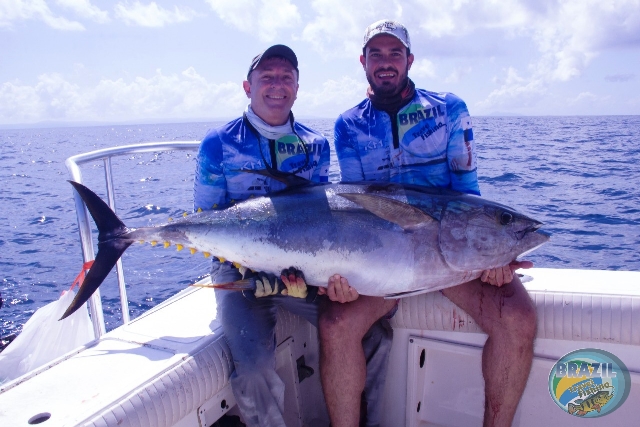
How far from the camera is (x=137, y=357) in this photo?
82.7 inches

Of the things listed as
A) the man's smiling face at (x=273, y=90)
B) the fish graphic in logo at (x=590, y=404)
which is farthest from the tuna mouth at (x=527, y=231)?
the man's smiling face at (x=273, y=90)

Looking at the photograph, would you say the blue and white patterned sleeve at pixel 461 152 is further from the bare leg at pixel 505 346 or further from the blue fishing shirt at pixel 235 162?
the blue fishing shirt at pixel 235 162

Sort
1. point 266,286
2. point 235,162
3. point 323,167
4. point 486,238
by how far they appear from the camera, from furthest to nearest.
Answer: point 323,167 < point 235,162 < point 266,286 < point 486,238

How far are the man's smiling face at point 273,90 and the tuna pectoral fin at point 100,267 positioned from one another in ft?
3.50

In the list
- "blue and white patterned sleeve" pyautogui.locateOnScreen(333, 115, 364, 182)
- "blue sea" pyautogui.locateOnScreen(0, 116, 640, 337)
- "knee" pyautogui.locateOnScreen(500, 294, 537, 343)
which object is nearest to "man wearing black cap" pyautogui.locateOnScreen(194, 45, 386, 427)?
"blue and white patterned sleeve" pyautogui.locateOnScreen(333, 115, 364, 182)

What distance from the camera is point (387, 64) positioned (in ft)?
9.42

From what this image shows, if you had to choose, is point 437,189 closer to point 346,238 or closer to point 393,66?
point 346,238

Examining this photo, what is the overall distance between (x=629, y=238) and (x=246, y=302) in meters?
7.64

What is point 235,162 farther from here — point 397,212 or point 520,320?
point 520,320

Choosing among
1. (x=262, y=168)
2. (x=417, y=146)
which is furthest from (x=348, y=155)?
(x=262, y=168)

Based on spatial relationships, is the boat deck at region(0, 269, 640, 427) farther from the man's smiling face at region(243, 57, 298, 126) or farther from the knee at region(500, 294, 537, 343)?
the man's smiling face at region(243, 57, 298, 126)

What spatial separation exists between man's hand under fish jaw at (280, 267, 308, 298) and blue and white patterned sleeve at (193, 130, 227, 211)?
72 cm

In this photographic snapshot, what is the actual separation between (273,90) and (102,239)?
49.0 inches

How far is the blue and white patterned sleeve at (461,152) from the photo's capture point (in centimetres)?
281
